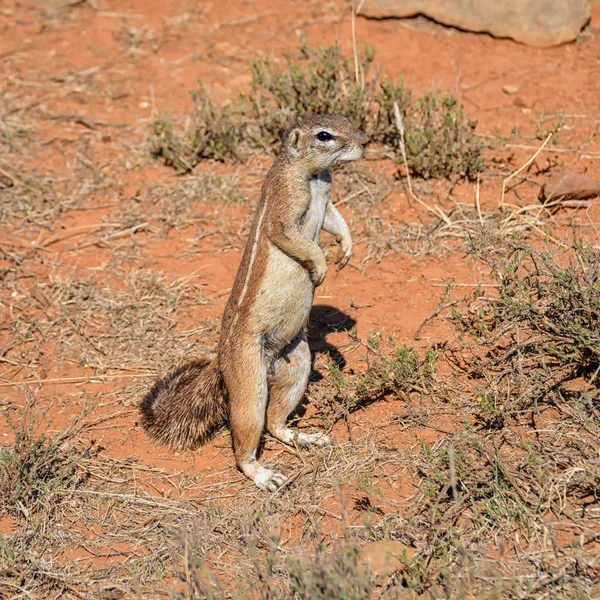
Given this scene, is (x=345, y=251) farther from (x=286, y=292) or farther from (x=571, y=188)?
(x=571, y=188)

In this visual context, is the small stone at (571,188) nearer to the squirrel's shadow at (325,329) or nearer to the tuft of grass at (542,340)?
the tuft of grass at (542,340)

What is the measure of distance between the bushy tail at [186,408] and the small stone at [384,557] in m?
1.43

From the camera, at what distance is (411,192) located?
7.42 meters

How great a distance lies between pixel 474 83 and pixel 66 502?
584 cm

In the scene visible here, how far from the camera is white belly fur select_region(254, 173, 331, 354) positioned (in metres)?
5.02

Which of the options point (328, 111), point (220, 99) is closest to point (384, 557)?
point (328, 111)

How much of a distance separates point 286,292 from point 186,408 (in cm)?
97

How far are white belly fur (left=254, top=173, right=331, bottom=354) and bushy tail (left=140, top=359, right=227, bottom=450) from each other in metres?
0.45

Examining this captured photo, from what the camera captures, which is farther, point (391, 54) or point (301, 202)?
point (391, 54)

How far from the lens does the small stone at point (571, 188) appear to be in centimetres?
687

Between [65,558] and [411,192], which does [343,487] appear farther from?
[411,192]

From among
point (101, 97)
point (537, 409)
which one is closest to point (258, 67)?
point (101, 97)

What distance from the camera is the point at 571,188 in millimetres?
6871

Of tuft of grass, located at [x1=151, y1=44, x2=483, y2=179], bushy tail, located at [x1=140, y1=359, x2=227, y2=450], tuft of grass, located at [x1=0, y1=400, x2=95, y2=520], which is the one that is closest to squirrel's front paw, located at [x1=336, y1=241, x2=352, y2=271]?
bushy tail, located at [x1=140, y1=359, x2=227, y2=450]
